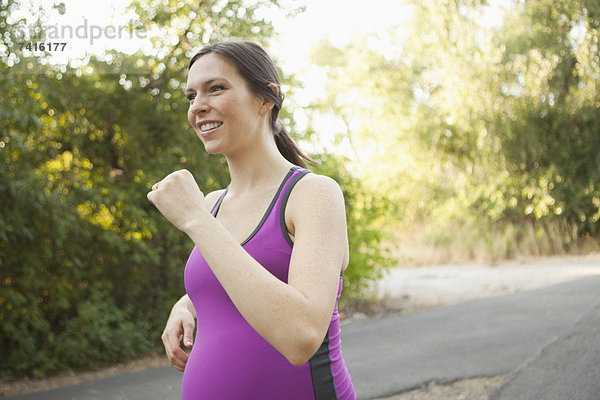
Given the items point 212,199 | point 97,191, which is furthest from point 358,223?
point 212,199

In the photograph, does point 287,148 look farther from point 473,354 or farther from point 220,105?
point 473,354

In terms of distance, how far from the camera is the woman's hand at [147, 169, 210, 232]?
1.41 metres

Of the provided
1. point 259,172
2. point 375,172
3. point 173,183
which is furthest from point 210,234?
point 375,172

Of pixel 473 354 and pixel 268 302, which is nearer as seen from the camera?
pixel 268 302

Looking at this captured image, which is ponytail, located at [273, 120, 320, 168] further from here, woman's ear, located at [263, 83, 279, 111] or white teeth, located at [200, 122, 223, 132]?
white teeth, located at [200, 122, 223, 132]

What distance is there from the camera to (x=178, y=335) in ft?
6.30

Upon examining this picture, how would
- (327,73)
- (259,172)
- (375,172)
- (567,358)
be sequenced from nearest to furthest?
1. (259,172)
2. (567,358)
3. (375,172)
4. (327,73)

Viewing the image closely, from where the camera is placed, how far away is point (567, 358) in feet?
16.3

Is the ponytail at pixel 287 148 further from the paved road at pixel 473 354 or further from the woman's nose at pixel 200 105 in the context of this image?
the paved road at pixel 473 354

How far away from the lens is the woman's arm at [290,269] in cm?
130

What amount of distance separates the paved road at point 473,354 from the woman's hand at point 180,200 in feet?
11.3

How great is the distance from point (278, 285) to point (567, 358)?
14.5 feet

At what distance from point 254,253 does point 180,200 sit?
223mm

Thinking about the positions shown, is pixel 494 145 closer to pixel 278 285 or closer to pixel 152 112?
pixel 152 112
